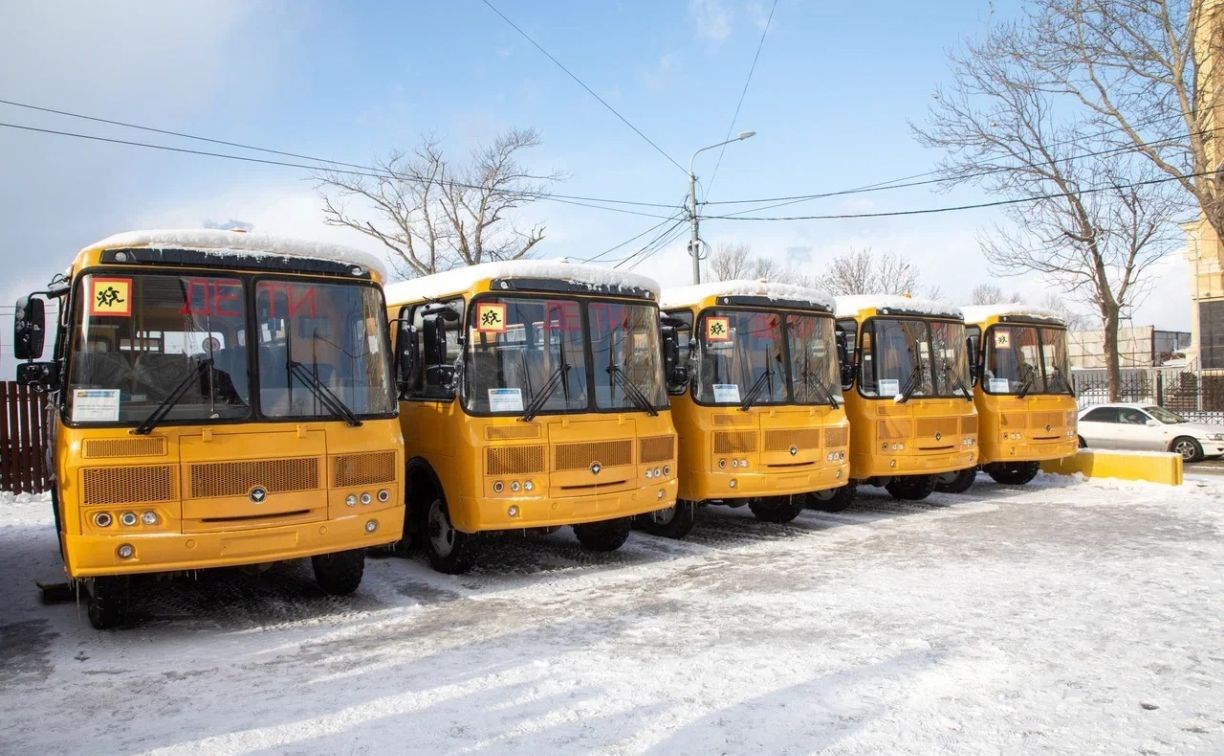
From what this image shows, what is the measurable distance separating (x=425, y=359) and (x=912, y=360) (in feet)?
23.2

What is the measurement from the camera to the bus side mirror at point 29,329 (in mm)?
6691

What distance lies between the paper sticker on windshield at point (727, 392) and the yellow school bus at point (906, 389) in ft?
7.85

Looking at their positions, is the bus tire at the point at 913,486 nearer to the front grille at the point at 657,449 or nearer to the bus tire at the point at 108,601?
the front grille at the point at 657,449

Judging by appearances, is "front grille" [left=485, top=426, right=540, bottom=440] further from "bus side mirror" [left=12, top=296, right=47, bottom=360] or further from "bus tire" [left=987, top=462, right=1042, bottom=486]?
"bus tire" [left=987, top=462, right=1042, bottom=486]

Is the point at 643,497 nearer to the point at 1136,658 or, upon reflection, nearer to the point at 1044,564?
the point at 1044,564

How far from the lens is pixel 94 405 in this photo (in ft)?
20.5

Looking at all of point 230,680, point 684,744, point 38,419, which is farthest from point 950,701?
point 38,419

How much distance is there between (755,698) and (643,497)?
3.91 metres

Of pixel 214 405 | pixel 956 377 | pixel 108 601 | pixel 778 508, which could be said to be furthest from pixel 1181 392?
pixel 108 601

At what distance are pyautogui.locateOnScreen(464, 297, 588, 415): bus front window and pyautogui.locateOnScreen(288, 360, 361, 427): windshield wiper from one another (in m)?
1.25

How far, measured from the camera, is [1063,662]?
18.2 feet

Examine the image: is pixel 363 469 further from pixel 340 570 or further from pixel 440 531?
pixel 440 531

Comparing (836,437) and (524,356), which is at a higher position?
(524,356)

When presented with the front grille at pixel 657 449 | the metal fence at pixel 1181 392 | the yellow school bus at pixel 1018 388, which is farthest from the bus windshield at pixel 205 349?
the metal fence at pixel 1181 392
